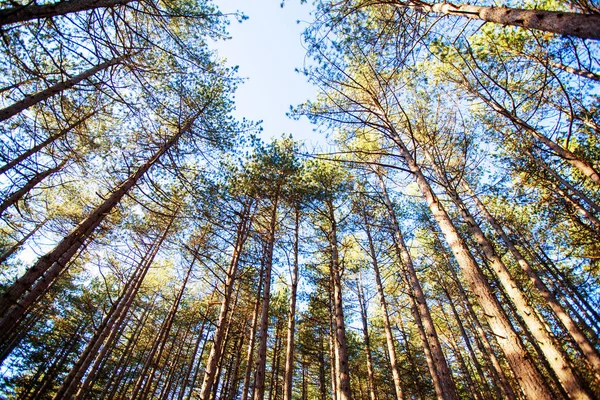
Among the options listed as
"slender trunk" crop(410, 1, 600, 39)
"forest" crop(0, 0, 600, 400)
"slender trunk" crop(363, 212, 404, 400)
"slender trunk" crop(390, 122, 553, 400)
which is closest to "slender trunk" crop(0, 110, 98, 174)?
"forest" crop(0, 0, 600, 400)

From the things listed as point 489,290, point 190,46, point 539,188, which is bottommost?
point 489,290

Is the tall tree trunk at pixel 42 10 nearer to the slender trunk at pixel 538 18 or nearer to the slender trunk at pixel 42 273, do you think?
the slender trunk at pixel 42 273

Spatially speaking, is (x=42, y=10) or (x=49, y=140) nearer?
(x=42, y=10)

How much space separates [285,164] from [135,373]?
81.7 feet

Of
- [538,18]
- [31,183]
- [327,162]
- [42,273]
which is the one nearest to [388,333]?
[327,162]

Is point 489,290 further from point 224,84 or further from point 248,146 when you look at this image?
point 224,84

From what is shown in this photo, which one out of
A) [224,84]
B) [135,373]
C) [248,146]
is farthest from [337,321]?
[135,373]

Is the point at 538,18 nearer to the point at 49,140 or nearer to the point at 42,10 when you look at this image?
the point at 42,10

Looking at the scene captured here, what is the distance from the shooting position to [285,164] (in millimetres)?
9641

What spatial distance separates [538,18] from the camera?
279 cm

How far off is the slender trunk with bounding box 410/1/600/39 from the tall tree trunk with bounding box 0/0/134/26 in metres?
4.97

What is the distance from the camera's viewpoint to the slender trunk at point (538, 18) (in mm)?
2264

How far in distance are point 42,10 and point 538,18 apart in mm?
6042

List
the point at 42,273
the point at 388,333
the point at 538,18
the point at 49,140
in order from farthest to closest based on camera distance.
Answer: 1. the point at 388,333
2. the point at 49,140
3. the point at 42,273
4. the point at 538,18
